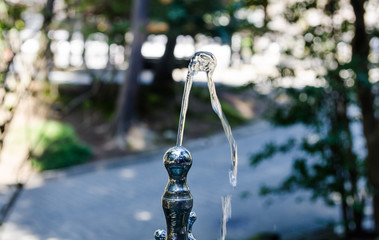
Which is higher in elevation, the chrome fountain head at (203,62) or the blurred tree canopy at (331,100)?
the blurred tree canopy at (331,100)

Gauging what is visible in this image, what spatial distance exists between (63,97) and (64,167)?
5.21 meters

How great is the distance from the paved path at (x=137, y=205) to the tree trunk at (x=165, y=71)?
5080mm

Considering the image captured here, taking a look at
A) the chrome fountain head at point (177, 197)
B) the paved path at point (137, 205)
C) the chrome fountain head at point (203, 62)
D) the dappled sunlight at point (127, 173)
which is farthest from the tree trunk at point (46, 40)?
the dappled sunlight at point (127, 173)

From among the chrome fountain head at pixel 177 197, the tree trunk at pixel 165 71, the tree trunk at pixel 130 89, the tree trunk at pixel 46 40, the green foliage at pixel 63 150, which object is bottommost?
the chrome fountain head at pixel 177 197

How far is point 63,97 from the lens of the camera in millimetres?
16172

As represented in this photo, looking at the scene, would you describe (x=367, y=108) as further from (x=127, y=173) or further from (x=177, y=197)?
(x=127, y=173)

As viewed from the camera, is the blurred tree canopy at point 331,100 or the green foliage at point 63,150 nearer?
the blurred tree canopy at point 331,100

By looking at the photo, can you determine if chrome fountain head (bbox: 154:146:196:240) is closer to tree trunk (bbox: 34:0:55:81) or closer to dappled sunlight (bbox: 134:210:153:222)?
tree trunk (bbox: 34:0:55:81)

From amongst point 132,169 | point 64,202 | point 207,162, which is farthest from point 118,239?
point 207,162

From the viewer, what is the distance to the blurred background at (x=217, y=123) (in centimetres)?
409

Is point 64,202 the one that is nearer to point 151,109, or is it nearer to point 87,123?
point 87,123

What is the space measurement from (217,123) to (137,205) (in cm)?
793

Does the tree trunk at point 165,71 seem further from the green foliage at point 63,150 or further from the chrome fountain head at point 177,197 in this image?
the chrome fountain head at point 177,197

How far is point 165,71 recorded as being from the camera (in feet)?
57.3
